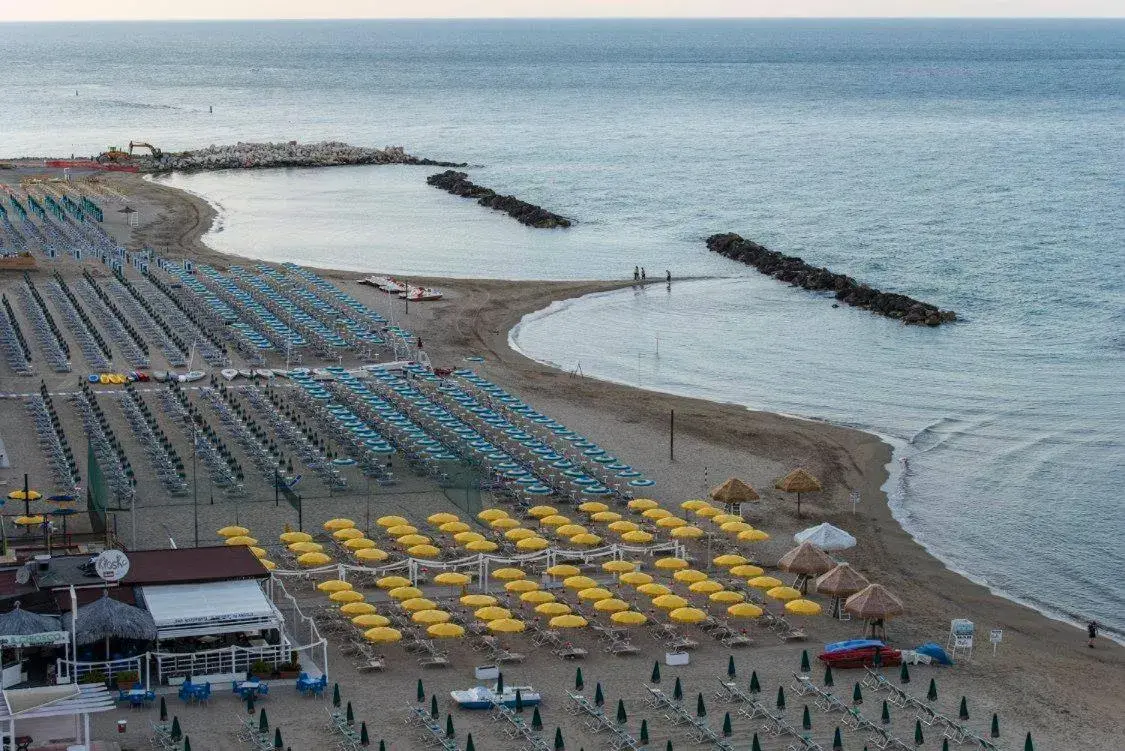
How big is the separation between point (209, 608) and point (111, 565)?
7.20 ft

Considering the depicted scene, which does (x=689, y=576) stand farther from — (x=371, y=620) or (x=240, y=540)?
(x=240, y=540)

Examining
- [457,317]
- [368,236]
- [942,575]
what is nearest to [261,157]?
[368,236]

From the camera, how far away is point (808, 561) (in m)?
40.3

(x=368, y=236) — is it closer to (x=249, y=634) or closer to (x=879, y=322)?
(x=879, y=322)

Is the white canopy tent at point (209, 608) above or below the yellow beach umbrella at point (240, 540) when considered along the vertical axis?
above

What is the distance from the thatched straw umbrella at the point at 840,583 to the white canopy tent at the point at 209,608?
12.7 metres

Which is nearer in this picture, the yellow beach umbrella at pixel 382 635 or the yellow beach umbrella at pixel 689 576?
the yellow beach umbrella at pixel 382 635

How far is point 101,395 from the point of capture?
2267 inches

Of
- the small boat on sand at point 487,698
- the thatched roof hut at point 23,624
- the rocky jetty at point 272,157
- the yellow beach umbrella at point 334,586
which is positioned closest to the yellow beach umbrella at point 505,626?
the small boat on sand at point 487,698

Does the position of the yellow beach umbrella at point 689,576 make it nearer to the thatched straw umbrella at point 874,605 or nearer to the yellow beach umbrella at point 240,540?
the thatched straw umbrella at point 874,605

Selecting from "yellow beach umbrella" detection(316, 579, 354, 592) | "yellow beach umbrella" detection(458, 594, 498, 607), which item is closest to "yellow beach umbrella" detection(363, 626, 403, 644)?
"yellow beach umbrella" detection(458, 594, 498, 607)

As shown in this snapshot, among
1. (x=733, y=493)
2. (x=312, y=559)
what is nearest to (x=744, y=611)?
(x=733, y=493)

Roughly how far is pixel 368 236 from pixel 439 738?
240 ft

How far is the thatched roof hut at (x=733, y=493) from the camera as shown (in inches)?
1827
